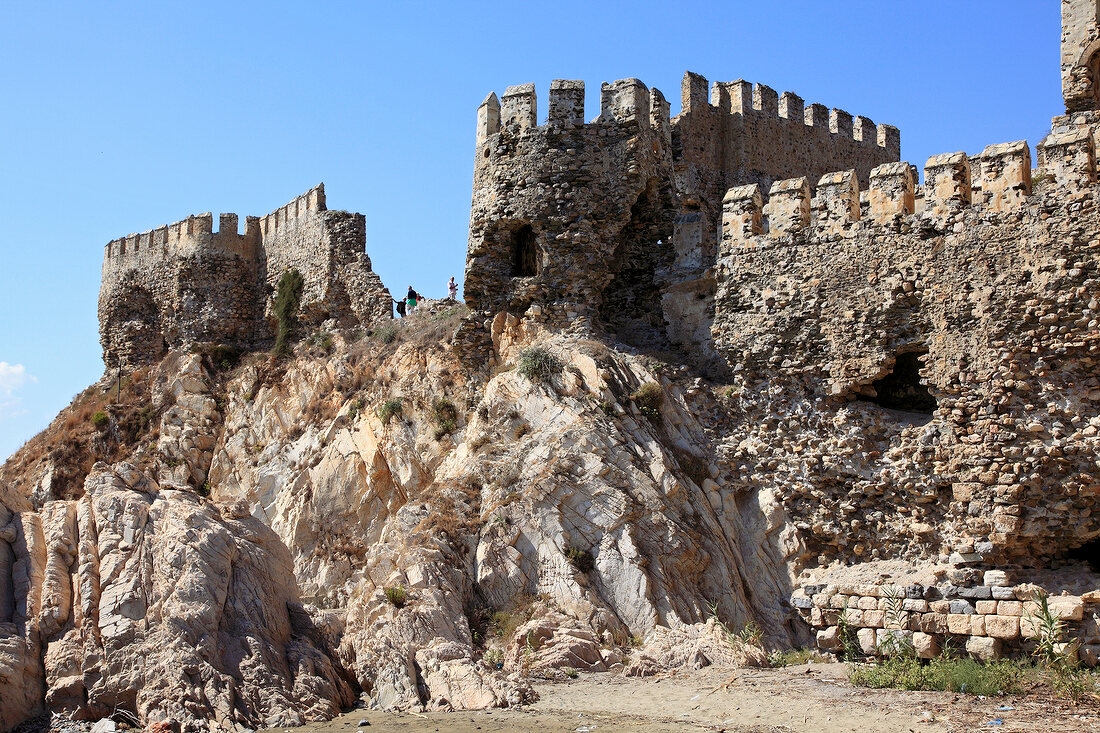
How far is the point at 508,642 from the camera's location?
1309 centimetres

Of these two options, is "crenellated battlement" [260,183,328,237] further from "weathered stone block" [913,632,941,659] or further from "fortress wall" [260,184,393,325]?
"weathered stone block" [913,632,941,659]

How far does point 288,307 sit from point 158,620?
1304 centimetres

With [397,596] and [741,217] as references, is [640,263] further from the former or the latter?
[397,596]

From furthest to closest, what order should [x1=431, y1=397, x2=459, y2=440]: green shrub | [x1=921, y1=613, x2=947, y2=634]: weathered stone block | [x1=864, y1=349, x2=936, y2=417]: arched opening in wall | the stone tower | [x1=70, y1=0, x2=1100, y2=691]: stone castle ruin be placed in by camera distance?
[x1=431, y1=397, x2=459, y2=440]: green shrub, the stone tower, [x1=864, y1=349, x2=936, y2=417]: arched opening in wall, [x1=70, y1=0, x2=1100, y2=691]: stone castle ruin, [x1=921, y1=613, x2=947, y2=634]: weathered stone block

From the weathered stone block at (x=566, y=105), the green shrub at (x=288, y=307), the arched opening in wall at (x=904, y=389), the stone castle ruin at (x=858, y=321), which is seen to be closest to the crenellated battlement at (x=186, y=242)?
the green shrub at (x=288, y=307)

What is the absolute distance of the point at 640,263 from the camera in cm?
1842

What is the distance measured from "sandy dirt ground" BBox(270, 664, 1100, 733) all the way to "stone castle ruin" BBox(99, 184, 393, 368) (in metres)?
13.2

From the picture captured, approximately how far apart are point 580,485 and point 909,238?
5390 millimetres

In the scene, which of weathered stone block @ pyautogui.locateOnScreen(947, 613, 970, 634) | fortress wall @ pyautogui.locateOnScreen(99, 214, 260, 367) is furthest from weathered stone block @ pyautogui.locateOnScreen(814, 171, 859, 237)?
fortress wall @ pyautogui.locateOnScreen(99, 214, 260, 367)

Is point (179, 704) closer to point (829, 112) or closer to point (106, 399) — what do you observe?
point (106, 399)

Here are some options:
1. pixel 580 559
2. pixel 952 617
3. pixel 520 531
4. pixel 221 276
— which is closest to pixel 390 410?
pixel 520 531

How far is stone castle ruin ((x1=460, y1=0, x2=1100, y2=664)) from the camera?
1294 centimetres

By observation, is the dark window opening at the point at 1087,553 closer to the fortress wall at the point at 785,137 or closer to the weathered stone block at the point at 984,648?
the weathered stone block at the point at 984,648

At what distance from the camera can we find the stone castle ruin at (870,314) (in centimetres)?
1294
